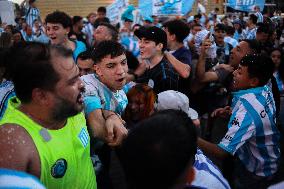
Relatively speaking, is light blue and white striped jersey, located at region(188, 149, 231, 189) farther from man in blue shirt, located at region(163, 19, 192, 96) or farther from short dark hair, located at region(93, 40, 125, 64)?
man in blue shirt, located at region(163, 19, 192, 96)

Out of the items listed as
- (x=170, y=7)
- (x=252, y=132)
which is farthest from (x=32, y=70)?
(x=170, y=7)

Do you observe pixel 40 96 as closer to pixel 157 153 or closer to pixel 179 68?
pixel 157 153

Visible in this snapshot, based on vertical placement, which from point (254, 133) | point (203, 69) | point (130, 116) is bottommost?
point (254, 133)

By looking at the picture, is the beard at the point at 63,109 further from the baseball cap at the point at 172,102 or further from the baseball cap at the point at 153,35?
the baseball cap at the point at 153,35

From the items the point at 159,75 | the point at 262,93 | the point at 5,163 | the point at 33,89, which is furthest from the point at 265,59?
the point at 5,163

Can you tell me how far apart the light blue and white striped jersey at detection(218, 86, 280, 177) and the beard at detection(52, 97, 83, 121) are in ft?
4.23

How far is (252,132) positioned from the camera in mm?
2424

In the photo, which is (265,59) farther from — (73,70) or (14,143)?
(14,143)

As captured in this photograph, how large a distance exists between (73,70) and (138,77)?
5.65ft

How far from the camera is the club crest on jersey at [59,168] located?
1472 millimetres

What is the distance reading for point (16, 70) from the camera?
148 cm

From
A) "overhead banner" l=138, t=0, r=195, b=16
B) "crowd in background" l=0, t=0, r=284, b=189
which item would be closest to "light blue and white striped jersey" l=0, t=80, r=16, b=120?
"crowd in background" l=0, t=0, r=284, b=189

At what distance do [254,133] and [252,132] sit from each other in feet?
0.10

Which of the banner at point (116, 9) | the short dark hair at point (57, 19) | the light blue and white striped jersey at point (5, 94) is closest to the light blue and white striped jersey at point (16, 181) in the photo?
the light blue and white striped jersey at point (5, 94)
